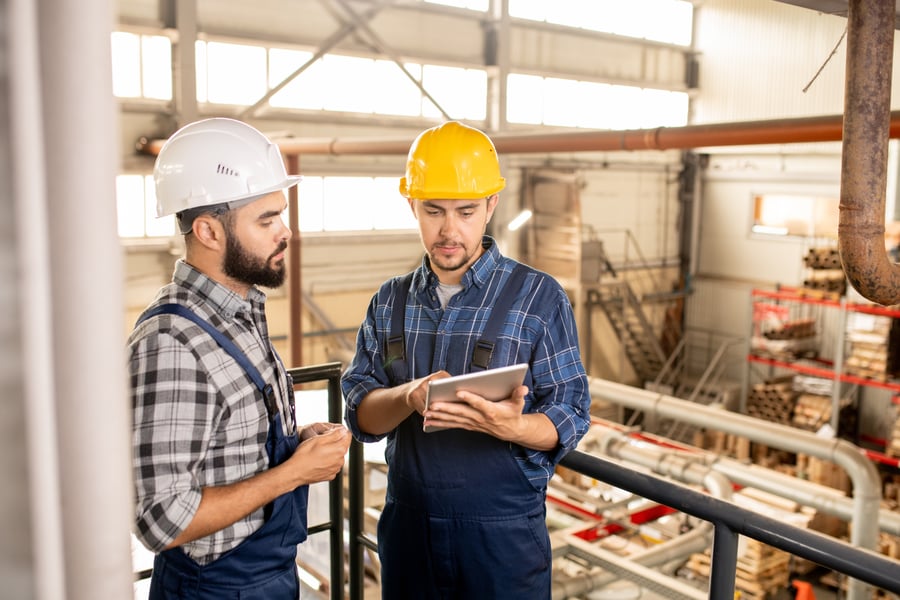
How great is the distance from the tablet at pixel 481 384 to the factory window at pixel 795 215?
15753 millimetres

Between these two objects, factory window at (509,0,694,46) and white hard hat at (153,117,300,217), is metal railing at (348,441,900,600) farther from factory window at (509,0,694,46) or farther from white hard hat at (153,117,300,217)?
factory window at (509,0,694,46)

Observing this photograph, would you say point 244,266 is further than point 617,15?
No

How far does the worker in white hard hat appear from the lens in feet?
5.75

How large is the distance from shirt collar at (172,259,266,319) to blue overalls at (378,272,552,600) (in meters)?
0.69

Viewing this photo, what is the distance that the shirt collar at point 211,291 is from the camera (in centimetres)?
198

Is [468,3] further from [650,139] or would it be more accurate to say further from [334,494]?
[334,494]

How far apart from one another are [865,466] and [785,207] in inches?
434

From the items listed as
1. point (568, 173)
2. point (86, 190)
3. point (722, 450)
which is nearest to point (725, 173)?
point (568, 173)

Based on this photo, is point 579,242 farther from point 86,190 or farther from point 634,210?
point 86,190

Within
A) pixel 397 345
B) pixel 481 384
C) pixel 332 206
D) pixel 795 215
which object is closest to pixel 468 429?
pixel 481 384

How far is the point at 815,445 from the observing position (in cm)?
779

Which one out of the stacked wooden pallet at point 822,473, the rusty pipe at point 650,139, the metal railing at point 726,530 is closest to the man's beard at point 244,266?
the metal railing at point 726,530

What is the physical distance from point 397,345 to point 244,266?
2.00 feet

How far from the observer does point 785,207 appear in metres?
17.4
